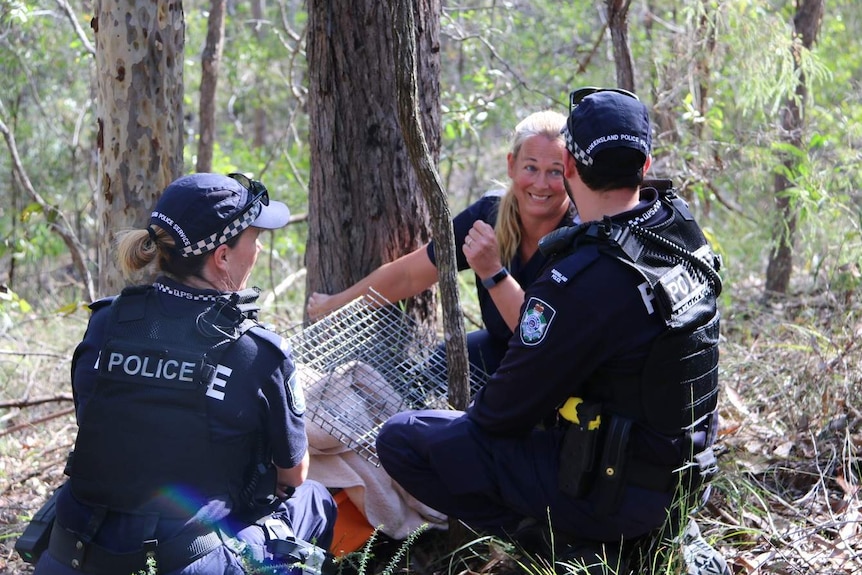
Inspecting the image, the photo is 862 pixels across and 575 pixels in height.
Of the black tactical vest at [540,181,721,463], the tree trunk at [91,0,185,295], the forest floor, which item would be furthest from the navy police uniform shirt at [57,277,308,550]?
the tree trunk at [91,0,185,295]

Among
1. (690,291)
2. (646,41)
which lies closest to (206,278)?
(690,291)

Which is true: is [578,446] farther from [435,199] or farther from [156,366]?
[156,366]

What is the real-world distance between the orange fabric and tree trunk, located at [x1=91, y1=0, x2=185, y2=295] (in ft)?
4.53

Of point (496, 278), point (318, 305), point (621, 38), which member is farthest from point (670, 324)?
point (621, 38)

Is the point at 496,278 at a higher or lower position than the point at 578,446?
higher

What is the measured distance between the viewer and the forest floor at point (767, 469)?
110 inches

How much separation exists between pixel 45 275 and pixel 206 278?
878 centimetres

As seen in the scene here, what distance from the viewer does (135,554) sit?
2215 mm

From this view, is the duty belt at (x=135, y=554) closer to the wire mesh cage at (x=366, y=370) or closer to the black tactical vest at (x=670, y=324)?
the wire mesh cage at (x=366, y=370)

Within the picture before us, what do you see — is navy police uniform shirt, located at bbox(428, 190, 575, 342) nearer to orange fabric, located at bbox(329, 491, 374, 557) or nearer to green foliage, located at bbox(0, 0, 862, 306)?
orange fabric, located at bbox(329, 491, 374, 557)

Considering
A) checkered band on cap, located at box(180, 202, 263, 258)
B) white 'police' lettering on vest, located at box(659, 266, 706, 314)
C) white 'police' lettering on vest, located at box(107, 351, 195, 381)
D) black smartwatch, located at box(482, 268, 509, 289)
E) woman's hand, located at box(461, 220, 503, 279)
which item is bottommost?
white 'police' lettering on vest, located at box(107, 351, 195, 381)

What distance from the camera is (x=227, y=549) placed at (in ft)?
7.63

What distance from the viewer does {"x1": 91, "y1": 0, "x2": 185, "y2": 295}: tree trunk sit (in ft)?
11.4

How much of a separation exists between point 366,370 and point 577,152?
3.81 feet
